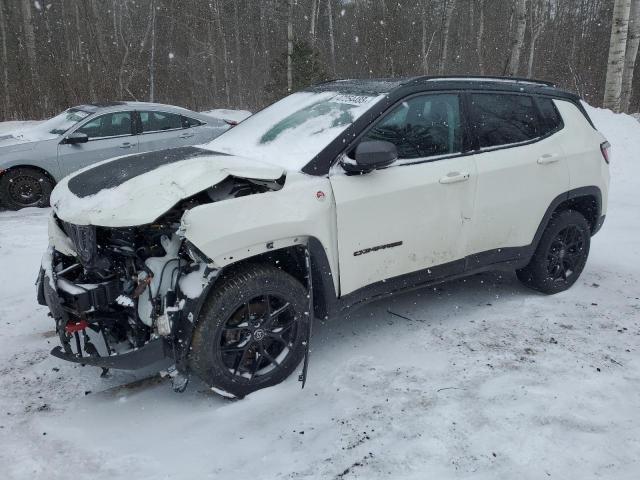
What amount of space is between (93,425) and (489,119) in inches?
136

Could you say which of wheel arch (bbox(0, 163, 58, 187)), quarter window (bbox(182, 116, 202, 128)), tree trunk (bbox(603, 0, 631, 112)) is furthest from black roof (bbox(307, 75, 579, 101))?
tree trunk (bbox(603, 0, 631, 112))

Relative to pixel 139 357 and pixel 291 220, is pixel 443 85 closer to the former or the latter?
pixel 291 220

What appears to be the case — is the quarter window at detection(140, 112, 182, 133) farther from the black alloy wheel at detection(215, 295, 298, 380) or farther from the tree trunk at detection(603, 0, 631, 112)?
the tree trunk at detection(603, 0, 631, 112)

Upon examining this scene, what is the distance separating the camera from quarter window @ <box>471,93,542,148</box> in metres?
4.10

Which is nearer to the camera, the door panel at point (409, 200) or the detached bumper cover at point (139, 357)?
the detached bumper cover at point (139, 357)

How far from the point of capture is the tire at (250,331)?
3.04m

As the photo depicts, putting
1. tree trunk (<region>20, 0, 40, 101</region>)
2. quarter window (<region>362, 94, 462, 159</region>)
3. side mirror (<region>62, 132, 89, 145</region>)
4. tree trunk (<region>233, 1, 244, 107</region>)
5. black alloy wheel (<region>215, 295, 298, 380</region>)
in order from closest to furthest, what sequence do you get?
black alloy wheel (<region>215, 295, 298, 380</region>) → quarter window (<region>362, 94, 462, 159</region>) → side mirror (<region>62, 132, 89, 145</region>) → tree trunk (<region>20, 0, 40, 101</region>) → tree trunk (<region>233, 1, 244, 107</region>)

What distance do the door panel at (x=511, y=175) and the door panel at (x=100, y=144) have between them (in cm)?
621

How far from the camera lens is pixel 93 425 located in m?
3.09

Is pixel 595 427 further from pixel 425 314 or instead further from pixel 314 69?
pixel 314 69

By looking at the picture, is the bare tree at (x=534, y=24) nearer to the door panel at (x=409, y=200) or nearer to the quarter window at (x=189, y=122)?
the quarter window at (x=189, y=122)

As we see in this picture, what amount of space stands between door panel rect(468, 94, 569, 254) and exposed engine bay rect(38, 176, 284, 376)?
1853 millimetres

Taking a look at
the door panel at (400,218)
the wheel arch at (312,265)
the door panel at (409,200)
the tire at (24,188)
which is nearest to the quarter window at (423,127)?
the door panel at (409,200)

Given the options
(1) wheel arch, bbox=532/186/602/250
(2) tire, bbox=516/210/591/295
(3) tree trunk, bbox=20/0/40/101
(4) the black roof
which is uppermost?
(3) tree trunk, bbox=20/0/40/101
